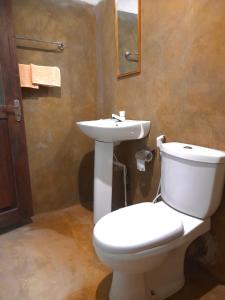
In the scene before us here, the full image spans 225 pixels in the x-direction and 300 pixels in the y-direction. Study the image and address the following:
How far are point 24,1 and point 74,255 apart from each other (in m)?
1.91

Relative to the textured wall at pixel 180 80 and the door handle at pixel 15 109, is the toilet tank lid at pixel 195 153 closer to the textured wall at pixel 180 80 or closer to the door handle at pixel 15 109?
the textured wall at pixel 180 80

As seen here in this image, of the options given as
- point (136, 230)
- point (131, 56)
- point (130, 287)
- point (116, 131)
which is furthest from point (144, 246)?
point (131, 56)

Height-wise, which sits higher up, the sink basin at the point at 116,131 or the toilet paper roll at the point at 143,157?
the sink basin at the point at 116,131

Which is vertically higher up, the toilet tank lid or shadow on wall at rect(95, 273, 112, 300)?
the toilet tank lid

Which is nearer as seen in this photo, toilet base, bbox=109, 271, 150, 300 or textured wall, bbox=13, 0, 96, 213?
toilet base, bbox=109, 271, 150, 300

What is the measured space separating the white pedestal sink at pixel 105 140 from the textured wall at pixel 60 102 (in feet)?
1.49

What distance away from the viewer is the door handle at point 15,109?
1538 millimetres

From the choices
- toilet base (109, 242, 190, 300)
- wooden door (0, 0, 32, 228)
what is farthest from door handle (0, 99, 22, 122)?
toilet base (109, 242, 190, 300)

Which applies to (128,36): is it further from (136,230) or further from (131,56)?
(136,230)

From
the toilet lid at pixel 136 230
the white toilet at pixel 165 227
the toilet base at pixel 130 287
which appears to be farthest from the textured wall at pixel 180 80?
the toilet base at pixel 130 287

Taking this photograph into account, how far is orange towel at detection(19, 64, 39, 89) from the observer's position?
163 centimetres

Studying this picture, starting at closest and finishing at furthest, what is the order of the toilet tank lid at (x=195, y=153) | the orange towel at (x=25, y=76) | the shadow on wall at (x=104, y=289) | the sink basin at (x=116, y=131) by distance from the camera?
1. the toilet tank lid at (x=195, y=153)
2. the shadow on wall at (x=104, y=289)
3. the sink basin at (x=116, y=131)
4. the orange towel at (x=25, y=76)

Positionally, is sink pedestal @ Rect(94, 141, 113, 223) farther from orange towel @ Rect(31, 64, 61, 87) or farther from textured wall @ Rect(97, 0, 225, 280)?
orange towel @ Rect(31, 64, 61, 87)

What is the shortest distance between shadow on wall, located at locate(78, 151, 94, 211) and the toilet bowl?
3.51 feet
